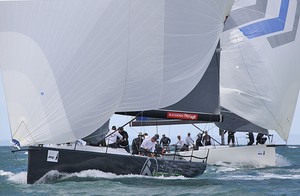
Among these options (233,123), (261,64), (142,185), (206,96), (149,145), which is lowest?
(142,185)

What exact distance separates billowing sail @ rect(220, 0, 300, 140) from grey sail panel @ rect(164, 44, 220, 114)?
195 inches

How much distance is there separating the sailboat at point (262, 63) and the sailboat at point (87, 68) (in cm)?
765

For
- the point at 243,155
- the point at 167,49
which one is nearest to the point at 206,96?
the point at 167,49

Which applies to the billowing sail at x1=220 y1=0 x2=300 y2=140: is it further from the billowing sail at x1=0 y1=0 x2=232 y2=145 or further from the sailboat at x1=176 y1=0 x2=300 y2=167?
the billowing sail at x1=0 y1=0 x2=232 y2=145

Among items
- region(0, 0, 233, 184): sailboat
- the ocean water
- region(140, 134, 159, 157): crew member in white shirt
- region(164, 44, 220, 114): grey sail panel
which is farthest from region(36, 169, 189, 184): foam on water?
region(164, 44, 220, 114): grey sail panel

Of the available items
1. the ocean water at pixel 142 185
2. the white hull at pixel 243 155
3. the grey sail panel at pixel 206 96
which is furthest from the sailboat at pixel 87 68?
the white hull at pixel 243 155

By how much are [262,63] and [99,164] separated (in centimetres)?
1048

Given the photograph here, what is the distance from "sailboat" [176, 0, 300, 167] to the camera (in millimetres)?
28734

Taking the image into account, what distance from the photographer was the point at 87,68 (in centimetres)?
1861

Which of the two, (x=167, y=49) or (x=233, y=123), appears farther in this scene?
(x=233, y=123)

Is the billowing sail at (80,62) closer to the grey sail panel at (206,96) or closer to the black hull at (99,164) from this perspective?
the black hull at (99,164)

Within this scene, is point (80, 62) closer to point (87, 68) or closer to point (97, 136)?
point (87, 68)

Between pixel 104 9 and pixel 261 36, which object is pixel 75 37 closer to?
pixel 104 9

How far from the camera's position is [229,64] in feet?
96.4
